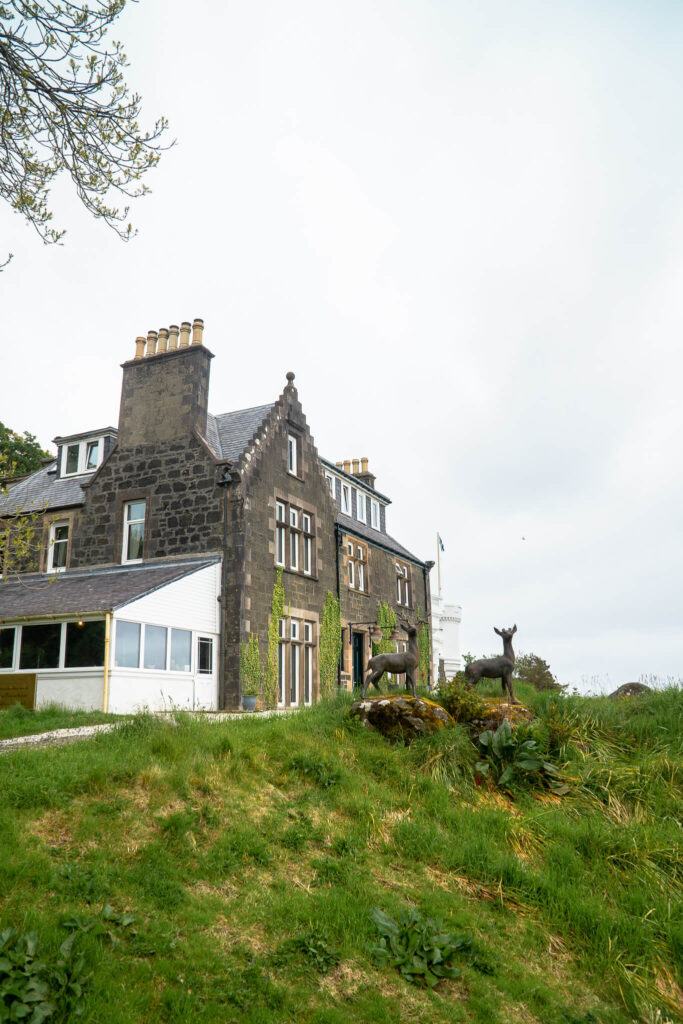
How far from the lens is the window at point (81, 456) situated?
2695 centimetres

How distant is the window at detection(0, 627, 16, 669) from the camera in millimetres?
19547

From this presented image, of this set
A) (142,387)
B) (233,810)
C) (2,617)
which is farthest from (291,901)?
(142,387)

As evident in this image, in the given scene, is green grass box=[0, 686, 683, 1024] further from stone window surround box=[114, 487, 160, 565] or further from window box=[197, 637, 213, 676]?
stone window surround box=[114, 487, 160, 565]

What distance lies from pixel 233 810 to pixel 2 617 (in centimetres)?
1258

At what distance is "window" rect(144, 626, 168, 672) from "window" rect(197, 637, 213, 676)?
154 centimetres

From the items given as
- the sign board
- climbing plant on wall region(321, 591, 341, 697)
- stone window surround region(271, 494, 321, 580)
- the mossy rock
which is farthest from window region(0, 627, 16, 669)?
the mossy rock

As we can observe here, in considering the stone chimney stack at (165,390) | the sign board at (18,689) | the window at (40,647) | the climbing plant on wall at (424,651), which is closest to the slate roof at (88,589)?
the window at (40,647)

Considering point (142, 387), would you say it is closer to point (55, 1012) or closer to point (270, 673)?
point (270, 673)

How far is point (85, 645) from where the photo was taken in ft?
60.1

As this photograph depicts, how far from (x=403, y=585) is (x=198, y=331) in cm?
1578

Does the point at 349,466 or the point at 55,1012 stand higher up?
the point at 349,466

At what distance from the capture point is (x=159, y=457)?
78.1 feet

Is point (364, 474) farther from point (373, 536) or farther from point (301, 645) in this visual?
point (301, 645)

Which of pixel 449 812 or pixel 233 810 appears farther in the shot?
pixel 449 812
